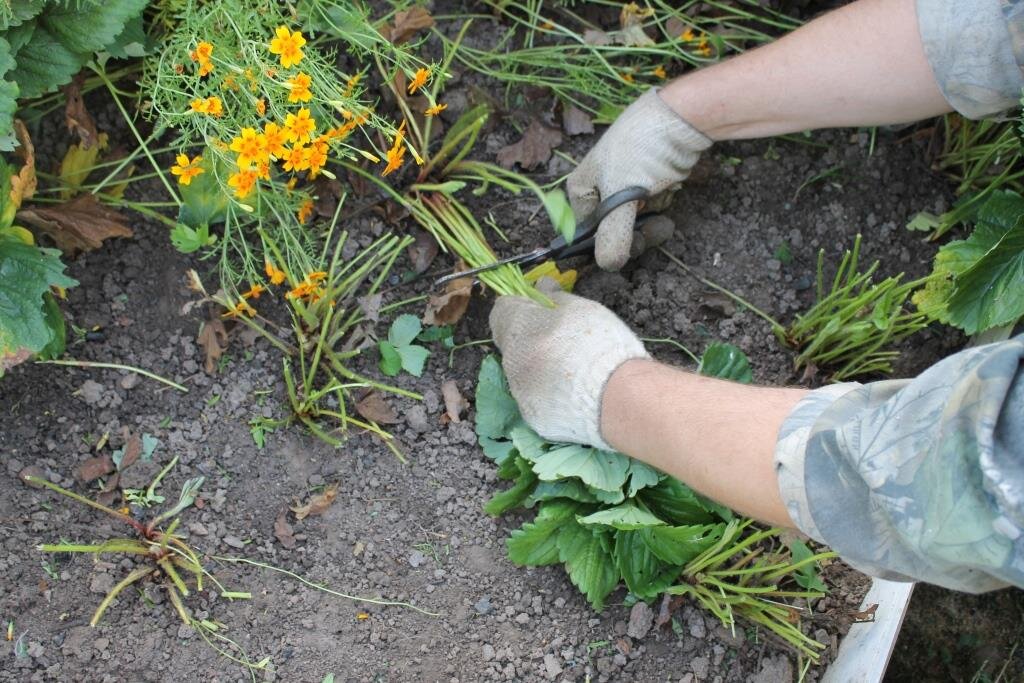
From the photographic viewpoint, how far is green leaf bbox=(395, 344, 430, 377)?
1.74 meters

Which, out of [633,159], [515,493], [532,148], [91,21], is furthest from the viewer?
[532,148]

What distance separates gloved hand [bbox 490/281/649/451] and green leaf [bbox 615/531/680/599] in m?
0.18

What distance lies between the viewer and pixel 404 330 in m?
1.75

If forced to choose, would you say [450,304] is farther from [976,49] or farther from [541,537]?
Result: [976,49]

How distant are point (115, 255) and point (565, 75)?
98cm

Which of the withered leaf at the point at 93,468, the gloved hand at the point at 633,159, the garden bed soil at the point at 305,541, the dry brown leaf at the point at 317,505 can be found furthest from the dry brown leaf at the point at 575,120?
the withered leaf at the point at 93,468

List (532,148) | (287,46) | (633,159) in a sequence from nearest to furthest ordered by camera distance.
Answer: (287,46), (633,159), (532,148)

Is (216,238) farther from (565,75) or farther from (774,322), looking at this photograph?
(774,322)

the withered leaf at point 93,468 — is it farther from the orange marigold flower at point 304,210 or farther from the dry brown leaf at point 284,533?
the orange marigold flower at point 304,210

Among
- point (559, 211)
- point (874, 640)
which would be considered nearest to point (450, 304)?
point (559, 211)

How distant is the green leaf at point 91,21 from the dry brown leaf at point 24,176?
17cm

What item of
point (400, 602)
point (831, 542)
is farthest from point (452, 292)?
point (831, 542)

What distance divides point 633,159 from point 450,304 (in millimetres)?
441

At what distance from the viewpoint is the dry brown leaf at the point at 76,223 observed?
5.20ft
